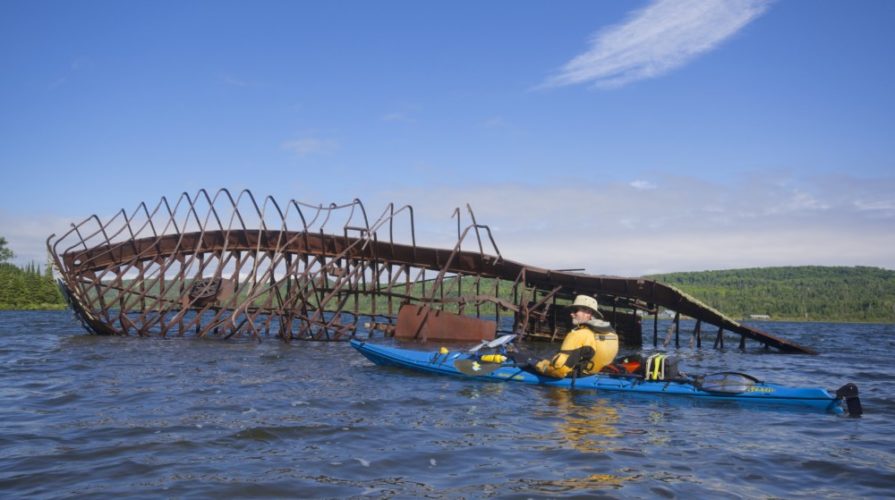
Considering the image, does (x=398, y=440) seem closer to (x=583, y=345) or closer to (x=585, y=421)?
(x=585, y=421)

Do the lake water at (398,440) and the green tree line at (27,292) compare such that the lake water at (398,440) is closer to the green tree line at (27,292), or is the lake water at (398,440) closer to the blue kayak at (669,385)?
the blue kayak at (669,385)

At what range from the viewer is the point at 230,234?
90.8 ft

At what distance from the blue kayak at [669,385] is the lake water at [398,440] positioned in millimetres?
213

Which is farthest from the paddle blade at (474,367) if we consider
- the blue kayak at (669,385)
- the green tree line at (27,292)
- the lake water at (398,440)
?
the green tree line at (27,292)

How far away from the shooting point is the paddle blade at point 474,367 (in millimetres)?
14961

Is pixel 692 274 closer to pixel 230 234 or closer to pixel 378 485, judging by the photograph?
pixel 230 234

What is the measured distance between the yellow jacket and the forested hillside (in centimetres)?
7778

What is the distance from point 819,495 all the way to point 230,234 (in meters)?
24.5

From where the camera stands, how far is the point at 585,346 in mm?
13531

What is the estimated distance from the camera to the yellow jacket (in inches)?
533

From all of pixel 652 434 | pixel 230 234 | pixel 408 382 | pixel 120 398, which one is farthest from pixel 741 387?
pixel 230 234

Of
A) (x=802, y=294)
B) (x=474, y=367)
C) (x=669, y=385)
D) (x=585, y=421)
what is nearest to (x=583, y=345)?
(x=669, y=385)

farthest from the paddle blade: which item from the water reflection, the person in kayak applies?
the water reflection

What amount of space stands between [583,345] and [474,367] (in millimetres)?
2833
